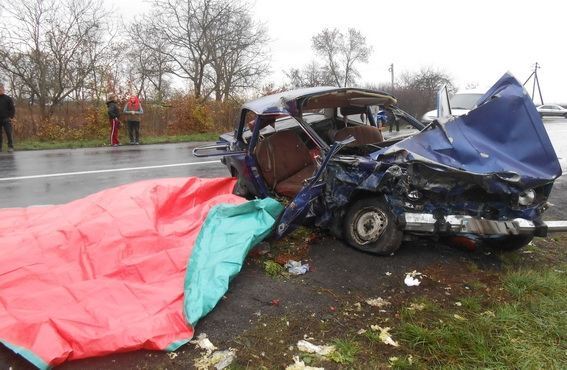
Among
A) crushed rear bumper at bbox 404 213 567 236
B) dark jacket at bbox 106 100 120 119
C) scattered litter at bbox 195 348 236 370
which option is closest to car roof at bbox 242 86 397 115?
crushed rear bumper at bbox 404 213 567 236

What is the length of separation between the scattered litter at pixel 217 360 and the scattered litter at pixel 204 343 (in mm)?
56

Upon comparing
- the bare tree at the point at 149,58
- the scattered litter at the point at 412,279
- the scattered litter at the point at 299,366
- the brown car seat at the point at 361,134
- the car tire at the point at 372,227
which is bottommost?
the scattered litter at the point at 299,366

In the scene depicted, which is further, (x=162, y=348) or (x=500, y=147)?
(x=500, y=147)

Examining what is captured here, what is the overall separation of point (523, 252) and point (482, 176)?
1.55 meters

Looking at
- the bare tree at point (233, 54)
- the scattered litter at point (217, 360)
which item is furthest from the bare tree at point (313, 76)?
the scattered litter at point (217, 360)

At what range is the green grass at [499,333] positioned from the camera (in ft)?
8.36

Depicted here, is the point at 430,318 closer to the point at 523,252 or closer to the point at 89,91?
the point at 523,252

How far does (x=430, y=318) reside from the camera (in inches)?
119

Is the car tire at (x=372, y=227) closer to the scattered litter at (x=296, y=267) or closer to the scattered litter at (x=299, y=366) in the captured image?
the scattered litter at (x=296, y=267)

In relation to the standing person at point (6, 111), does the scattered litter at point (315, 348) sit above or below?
below

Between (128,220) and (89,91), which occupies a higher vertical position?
(89,91)

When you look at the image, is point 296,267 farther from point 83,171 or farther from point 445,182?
point 83,171

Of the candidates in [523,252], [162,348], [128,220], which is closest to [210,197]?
[128,220]

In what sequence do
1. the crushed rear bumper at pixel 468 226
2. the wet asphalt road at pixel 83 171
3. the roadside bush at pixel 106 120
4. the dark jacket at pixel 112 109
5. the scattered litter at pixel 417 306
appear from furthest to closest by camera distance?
1. the roadside bush at pixel 106 120
2. the dark jacket at pixel 112 109
3. the wet asphalt road at pixel 83 171
4. the crushed rear bumper at pixel 468 226
5. the scattered litter at pixel 417 306
